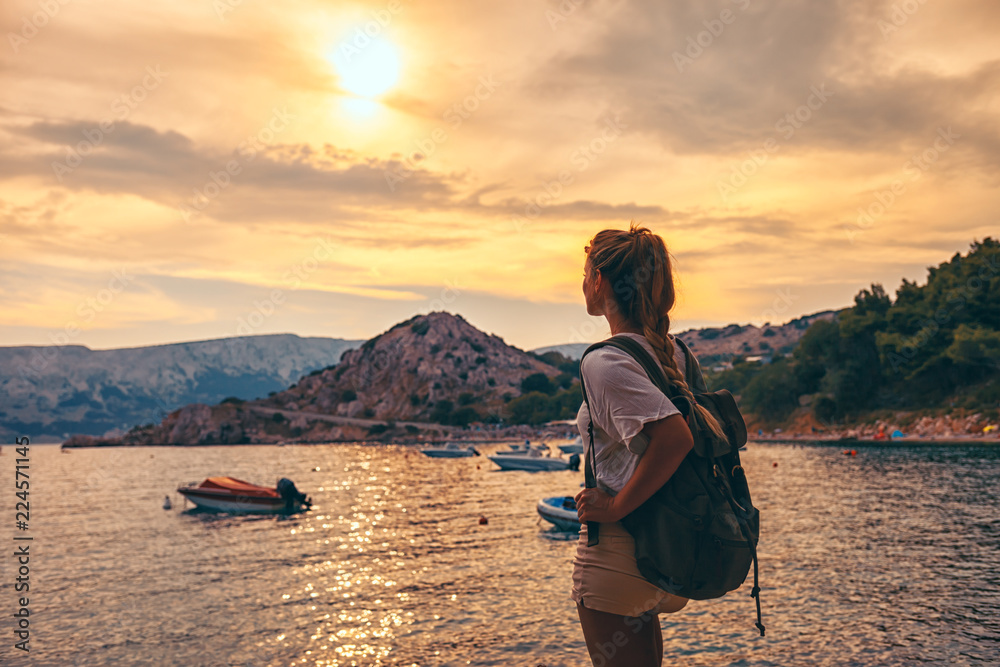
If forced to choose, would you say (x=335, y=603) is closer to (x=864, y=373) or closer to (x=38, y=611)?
(x=38, y=611)

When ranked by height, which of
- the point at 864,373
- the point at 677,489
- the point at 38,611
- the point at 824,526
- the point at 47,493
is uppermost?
the point at 864,373

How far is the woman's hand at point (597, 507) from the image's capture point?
11.2ft

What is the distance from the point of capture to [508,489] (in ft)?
174

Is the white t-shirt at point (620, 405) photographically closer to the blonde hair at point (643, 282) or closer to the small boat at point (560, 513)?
the blonde hair at point (643, 282)

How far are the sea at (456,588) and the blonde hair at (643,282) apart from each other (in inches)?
500

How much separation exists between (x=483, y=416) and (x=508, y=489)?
14634 cm

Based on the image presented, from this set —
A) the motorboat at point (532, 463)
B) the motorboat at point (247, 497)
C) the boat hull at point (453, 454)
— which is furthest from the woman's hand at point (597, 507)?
the boat hull at point (453, 454)

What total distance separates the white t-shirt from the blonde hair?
108 mm

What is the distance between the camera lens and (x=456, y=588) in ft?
70.5

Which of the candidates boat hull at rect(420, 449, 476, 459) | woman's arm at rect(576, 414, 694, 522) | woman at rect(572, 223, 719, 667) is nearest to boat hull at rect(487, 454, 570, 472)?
boat hull at rect(420, 449, 476, 459)

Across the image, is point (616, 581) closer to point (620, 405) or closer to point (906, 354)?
point (620, 405)

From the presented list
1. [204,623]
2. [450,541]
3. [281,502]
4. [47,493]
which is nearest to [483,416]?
[47,493]

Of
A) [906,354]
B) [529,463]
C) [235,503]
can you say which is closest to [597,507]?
[235,503]

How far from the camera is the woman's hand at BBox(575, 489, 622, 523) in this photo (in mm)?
3400
